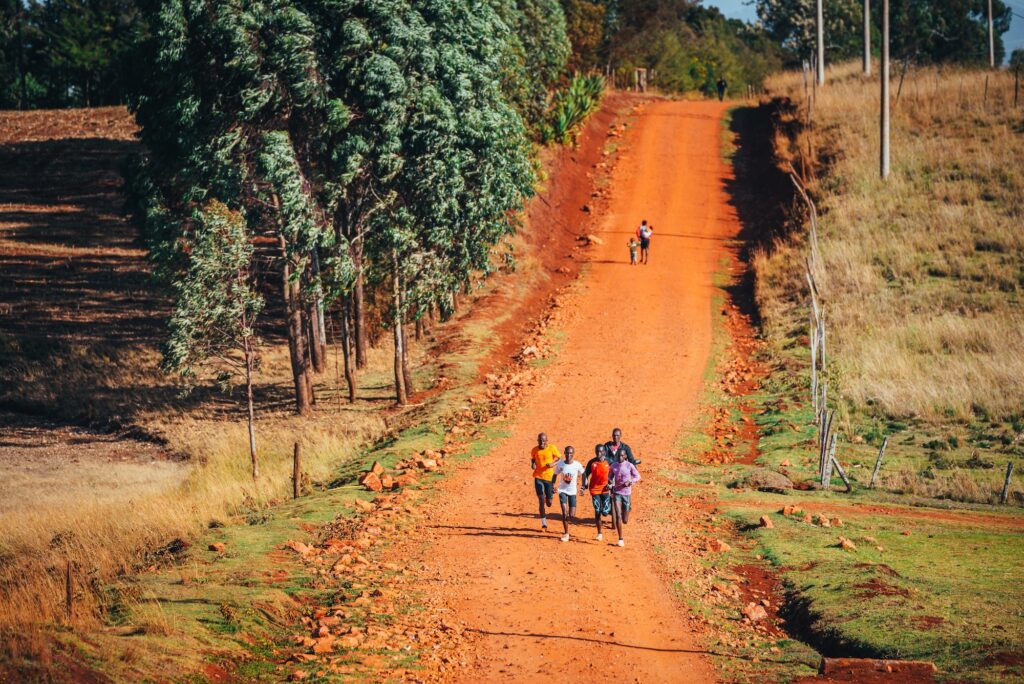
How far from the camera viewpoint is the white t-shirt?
58.2 ft

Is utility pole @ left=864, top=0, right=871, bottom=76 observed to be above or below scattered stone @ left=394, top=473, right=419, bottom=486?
above

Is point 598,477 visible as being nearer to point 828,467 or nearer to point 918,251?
point 828,467

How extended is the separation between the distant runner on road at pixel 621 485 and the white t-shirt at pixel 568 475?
62 cm

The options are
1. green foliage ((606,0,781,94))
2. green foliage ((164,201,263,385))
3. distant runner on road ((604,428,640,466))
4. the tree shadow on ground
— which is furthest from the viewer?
green foliage ((606,0,781,94))

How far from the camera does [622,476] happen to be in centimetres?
1761

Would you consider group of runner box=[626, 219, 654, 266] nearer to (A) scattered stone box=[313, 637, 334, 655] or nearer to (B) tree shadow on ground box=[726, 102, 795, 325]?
(B) tree shadow on ground box=[726, 102, 795, 325]

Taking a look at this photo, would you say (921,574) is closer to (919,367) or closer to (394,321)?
(919,367)

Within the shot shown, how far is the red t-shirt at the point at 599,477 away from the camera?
57.8 ft

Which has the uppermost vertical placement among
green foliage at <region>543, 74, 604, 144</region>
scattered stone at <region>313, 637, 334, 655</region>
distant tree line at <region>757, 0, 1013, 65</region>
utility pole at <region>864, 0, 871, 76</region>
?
distant tree line at <region>757, 0, 1013, 65</region>

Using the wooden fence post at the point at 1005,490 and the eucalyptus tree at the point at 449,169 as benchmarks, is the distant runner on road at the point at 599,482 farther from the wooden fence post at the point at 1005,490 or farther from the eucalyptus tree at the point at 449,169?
the eucalyptus tree at the point at 449,169

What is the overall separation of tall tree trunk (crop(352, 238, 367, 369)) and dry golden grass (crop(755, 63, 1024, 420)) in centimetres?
1343

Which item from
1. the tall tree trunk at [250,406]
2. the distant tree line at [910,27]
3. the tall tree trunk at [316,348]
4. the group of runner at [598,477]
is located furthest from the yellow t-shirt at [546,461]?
the distant tree line at [910,27]

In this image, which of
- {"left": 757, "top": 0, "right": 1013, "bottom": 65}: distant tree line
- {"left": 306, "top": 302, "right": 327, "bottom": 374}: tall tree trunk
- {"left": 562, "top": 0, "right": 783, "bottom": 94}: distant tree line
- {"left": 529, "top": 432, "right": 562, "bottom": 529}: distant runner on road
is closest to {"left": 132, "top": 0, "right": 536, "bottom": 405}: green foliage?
{"left": 306, "top": 302, "right": 327, "bottom": 374}: tall tree trunk

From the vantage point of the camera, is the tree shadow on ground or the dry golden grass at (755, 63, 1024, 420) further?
the tree shadow on ground
